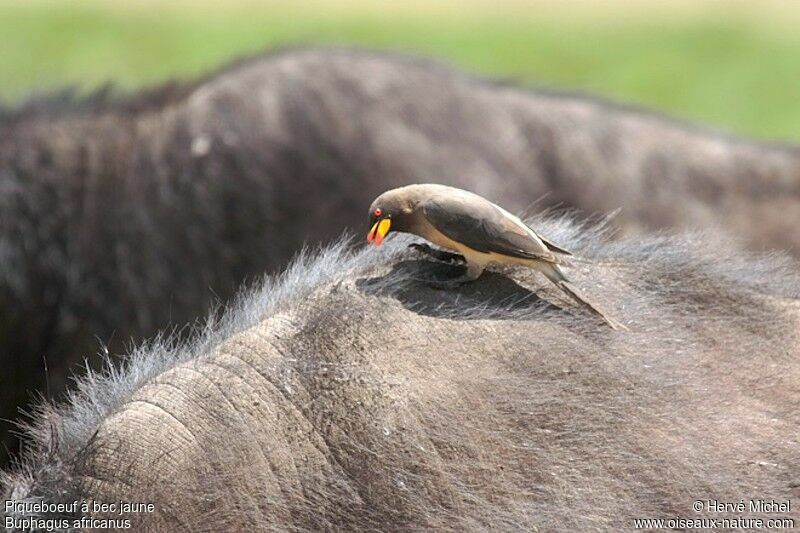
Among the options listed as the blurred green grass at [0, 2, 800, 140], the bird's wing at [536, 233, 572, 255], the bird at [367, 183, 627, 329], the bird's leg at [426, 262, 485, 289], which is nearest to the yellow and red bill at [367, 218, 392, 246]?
the bird at [367, 183, 627, 329]

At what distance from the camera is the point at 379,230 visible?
2012 millimetres

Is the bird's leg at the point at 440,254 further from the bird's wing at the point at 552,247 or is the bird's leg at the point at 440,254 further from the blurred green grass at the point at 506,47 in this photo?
the blurred green grass at the point at 506,47

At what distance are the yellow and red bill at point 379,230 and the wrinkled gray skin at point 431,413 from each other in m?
0.06

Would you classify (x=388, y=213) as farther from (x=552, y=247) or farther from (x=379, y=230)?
(x=552, y=247)

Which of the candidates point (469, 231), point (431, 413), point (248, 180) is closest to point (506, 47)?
point (248, 180)

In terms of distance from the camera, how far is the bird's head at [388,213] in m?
2.00

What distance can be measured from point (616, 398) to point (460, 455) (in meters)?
0.25

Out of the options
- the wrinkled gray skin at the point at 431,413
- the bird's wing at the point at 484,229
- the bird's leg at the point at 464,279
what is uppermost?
the bird's wing at the point at 484,229

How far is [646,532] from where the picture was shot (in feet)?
5.96

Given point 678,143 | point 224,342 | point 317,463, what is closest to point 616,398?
point 317,463

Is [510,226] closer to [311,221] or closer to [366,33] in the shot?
[311,221]

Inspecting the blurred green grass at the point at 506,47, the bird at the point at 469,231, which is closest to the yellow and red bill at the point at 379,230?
the bird at the point at 469,231

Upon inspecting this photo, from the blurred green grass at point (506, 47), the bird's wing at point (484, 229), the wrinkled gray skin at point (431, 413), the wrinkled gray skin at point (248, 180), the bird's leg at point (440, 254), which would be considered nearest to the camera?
the wrinkled gray skin at point (431, 413)

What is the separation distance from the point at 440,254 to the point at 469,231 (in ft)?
0.42
